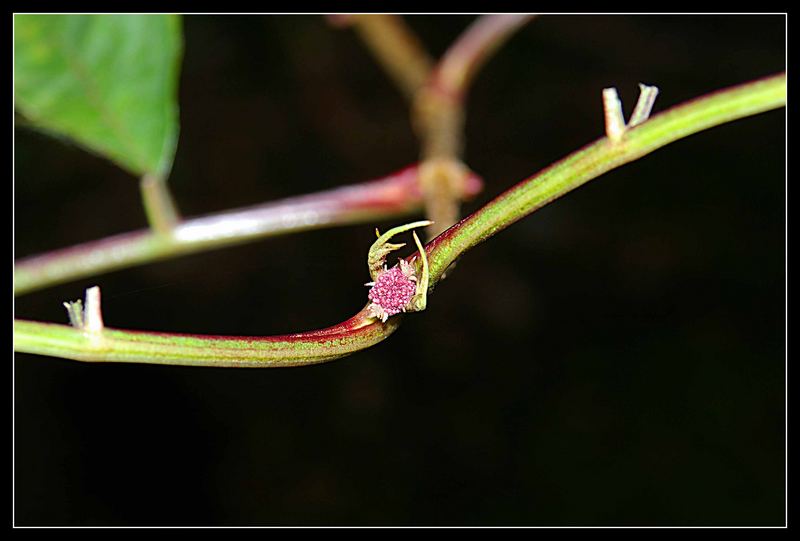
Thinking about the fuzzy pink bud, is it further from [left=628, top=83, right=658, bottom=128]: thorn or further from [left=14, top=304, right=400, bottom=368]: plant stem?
[left=628, top=83, right=658, bottom=128]: thorn

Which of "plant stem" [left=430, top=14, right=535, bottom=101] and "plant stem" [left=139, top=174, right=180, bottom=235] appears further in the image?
"plant stem" [left=430, top=14, right=535, bottom=101]

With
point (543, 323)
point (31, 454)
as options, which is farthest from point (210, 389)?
point (543, 323)

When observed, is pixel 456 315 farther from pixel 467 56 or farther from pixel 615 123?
pixel 615 123

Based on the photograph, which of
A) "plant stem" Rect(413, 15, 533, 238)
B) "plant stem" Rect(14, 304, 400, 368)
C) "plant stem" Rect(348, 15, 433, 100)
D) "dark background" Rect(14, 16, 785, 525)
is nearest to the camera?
"plant stem" Rect(14, 304, 400, 368)

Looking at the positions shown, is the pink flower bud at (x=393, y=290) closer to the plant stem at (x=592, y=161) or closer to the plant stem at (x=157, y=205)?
the plant stem at (x=592, y=161)

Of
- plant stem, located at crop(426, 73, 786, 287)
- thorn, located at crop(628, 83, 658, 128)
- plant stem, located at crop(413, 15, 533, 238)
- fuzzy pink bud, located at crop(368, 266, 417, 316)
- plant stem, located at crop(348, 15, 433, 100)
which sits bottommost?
fuzzy pink bud, located at crop(368, 266, 417, 316)

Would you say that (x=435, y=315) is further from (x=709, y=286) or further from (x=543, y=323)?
(x=709, y=286)

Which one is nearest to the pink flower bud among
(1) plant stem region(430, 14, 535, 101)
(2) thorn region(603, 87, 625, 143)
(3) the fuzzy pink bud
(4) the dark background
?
(3) the fuzzy pink bud
